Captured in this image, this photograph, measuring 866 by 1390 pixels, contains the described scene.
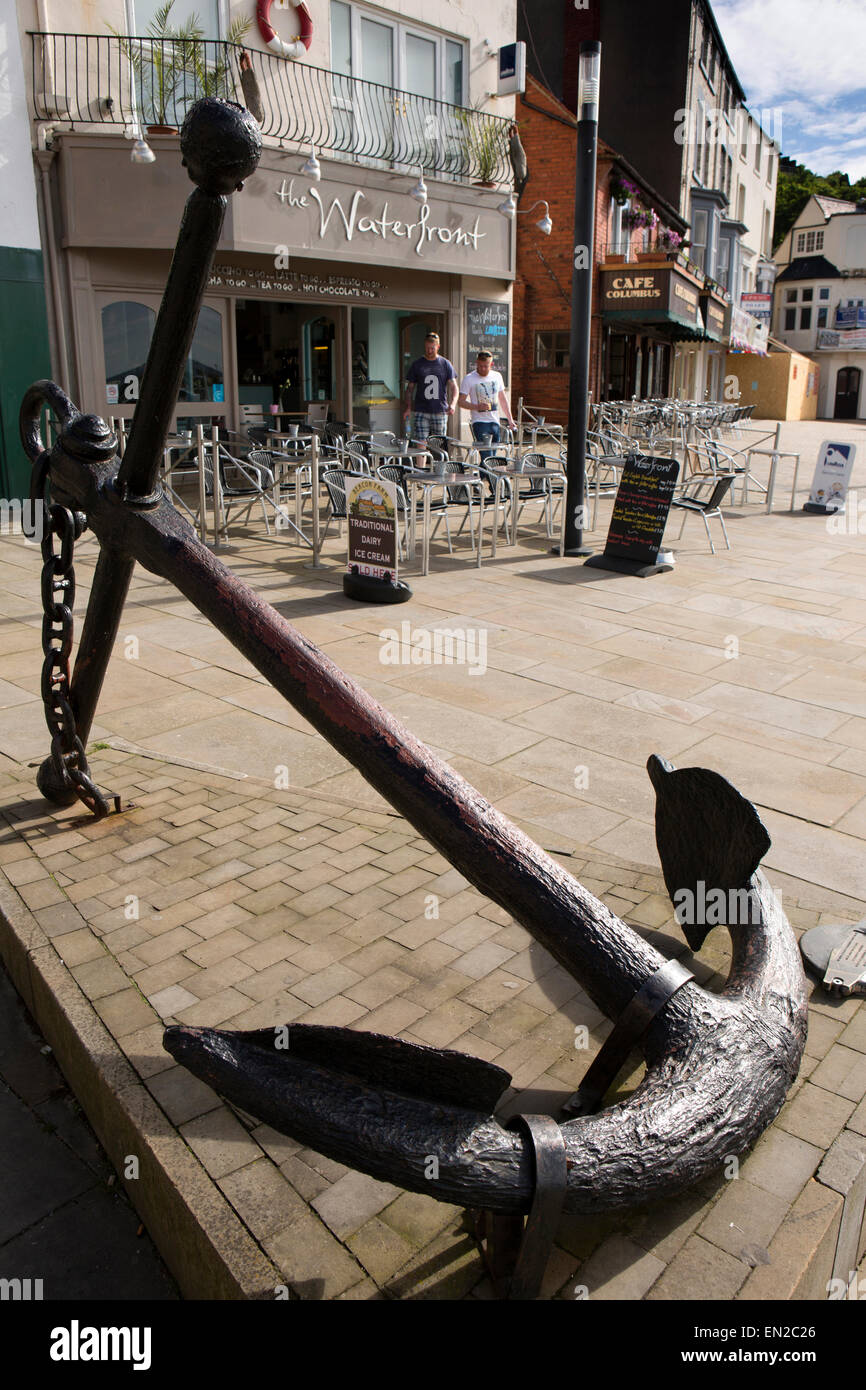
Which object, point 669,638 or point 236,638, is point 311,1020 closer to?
point 236,638

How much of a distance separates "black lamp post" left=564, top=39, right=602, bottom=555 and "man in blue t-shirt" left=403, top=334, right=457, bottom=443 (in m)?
2.59

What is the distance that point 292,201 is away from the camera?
12.5 m

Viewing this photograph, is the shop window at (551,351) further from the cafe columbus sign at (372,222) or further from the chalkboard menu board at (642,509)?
the chalkboard menu board at (642,509)

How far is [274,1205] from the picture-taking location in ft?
7.11

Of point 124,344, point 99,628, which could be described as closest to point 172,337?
point 99,628

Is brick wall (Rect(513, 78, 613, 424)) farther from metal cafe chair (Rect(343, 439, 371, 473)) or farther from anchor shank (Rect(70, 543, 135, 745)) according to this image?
anchor shank (Rect(70, 543, 135, 745))

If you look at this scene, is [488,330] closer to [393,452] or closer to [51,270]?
[393,452]

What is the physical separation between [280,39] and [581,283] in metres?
6.74

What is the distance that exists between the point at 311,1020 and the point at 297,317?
521 inches

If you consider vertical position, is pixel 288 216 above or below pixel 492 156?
below

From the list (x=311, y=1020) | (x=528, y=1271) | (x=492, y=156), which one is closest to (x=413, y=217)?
(x=492, y=156)

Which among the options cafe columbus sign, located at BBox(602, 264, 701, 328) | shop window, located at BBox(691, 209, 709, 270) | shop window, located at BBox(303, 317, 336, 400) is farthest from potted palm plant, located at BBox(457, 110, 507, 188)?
shop window, located at BBox(691, 209, 709, 270)

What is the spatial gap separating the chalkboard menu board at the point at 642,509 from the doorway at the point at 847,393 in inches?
1983

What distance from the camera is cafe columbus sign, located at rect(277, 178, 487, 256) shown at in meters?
12.7
